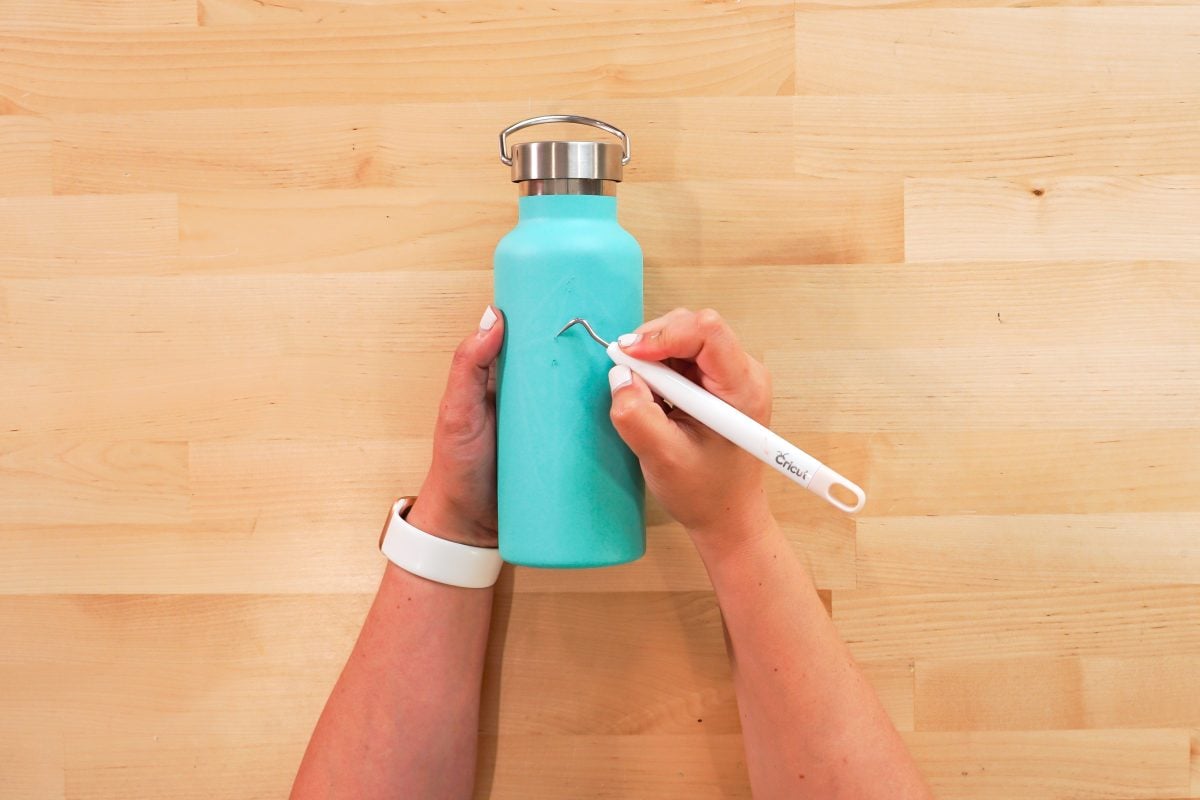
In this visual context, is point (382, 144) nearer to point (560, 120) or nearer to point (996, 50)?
point (560, 120)

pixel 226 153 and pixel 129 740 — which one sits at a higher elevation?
pixel 226 153

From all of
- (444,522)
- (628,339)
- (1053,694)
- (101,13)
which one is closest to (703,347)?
(628,339)

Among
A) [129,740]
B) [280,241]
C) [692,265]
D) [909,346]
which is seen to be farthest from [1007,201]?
[129,740]

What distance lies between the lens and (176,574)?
85 cm

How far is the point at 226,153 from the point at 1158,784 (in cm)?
98

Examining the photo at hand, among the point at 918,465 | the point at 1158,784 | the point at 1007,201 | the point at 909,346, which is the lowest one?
the point at 1158,784

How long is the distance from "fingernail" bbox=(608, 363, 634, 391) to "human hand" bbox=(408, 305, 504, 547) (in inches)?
3.6

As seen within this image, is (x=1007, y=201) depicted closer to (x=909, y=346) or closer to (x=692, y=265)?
(x=909, y=346)

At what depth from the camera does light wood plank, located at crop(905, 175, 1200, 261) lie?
2.65 feet

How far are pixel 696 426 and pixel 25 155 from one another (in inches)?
25.4

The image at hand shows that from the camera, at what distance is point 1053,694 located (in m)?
0.83

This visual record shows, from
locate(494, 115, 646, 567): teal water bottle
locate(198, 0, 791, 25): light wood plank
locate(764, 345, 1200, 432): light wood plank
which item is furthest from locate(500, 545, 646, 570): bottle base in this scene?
locate(198, 0, 791, 25): light wood plank

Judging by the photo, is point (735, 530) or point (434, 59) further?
point (434, 59)

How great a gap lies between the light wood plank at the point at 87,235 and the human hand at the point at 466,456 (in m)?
0.31
